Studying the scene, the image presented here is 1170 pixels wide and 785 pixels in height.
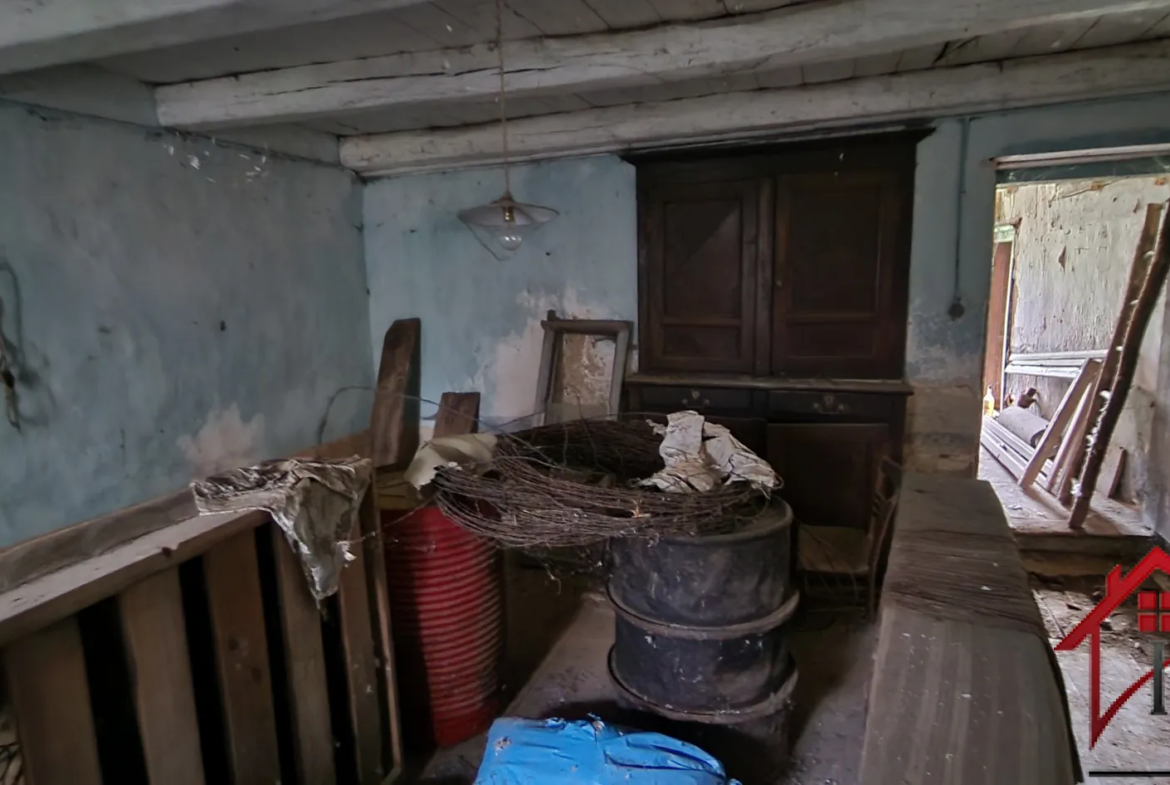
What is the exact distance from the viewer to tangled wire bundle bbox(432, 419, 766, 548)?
184 centimetres

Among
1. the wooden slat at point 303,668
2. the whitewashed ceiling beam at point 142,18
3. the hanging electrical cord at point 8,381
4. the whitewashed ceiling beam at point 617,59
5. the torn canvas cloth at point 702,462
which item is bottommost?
the wooden slat at point 303,668

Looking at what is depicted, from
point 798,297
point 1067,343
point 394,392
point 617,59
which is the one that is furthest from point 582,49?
point 1067,343

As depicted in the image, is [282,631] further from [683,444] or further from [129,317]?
[129,317]

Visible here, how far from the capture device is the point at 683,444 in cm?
206

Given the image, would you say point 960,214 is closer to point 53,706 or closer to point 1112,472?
point 1112,472

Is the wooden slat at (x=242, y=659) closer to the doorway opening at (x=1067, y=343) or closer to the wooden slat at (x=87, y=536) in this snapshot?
the wooden slat at (x=87, y=536)

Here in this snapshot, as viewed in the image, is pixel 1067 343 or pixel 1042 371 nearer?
pixel 1067 343

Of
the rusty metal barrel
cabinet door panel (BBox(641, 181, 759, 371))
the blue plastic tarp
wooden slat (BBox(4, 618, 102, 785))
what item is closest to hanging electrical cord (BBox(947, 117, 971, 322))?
cabinet door panel (BBox(641, 181, 759, 371))

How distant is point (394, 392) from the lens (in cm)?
404

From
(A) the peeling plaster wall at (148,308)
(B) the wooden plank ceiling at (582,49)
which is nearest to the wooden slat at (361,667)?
(A) the peeling plaster wall at (148,308)

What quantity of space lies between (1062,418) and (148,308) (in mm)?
5387

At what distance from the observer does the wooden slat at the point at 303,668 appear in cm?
166

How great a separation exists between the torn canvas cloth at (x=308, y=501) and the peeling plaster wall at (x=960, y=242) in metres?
2.65

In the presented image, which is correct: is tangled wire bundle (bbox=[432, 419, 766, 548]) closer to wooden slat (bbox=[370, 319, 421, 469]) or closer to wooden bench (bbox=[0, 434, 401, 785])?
wooden bench (bbox=[0, 434, 401, 785])
